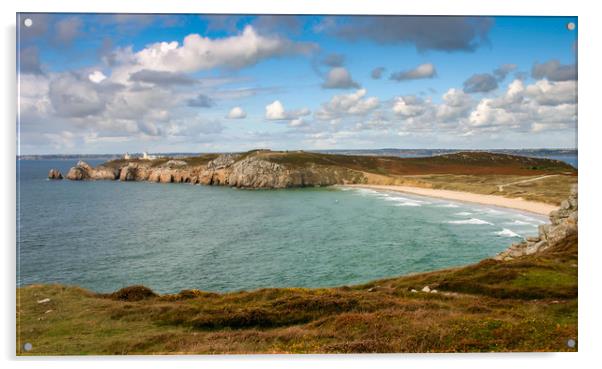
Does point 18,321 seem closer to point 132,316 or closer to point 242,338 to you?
point 132,316

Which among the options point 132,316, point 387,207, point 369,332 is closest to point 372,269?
point 369,332

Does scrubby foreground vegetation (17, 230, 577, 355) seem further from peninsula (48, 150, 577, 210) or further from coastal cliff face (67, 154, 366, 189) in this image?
coastal cliff face (67, 154, 366, 189)

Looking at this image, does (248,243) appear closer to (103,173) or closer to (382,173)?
(382,173)

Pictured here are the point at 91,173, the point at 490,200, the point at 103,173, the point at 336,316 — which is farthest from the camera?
the point at 103,173

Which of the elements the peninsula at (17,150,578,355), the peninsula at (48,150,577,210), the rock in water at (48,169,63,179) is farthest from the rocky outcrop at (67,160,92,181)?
the peninsula at (17,150,578,355)

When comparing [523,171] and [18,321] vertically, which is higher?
[523,171]

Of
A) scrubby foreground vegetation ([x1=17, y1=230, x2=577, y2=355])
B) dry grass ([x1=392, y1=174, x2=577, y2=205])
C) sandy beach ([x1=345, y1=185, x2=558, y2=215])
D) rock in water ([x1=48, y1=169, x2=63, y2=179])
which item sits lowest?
scrubby foreground vegetation ([x1=17, y1=230, x2=577, y2=355])

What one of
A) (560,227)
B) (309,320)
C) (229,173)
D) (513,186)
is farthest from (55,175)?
(560,227)
